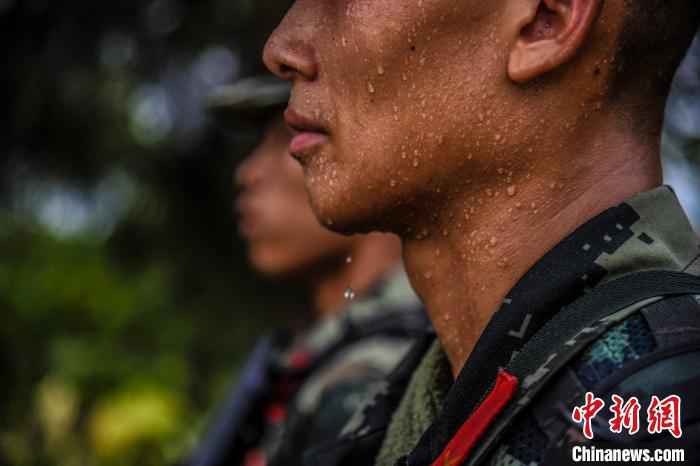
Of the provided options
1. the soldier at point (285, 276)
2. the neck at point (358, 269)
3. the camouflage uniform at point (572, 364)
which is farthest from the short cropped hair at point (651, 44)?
the neck at point (358, 269)

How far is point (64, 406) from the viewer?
500 centimetres

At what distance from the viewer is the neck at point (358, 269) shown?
12.9 ft

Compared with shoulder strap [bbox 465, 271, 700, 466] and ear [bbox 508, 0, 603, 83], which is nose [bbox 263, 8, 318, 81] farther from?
shoulder strap [bbox 465, 271, 700, 466]

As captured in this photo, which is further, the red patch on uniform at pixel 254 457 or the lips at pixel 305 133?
the red patch on uniform at pixel 254 457

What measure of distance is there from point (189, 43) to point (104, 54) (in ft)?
1.77

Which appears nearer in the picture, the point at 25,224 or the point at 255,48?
the point at 255,48

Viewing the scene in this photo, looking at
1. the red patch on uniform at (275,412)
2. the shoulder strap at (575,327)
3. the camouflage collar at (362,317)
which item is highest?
the shoulder strap at (575,327)

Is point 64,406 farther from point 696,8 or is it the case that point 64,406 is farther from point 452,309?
point 696,8

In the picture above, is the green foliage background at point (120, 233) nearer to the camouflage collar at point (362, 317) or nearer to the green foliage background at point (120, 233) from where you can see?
the green foliage background at point (120, 233)

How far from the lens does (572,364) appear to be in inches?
53.4

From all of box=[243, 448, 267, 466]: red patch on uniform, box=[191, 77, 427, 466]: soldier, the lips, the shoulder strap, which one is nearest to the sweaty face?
box=[191, 77, 427, 466]: soldier

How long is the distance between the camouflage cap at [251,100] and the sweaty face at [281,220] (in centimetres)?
7

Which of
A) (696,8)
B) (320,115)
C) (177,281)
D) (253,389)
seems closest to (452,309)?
(320,115)

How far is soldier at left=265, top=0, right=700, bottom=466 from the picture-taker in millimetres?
1402
